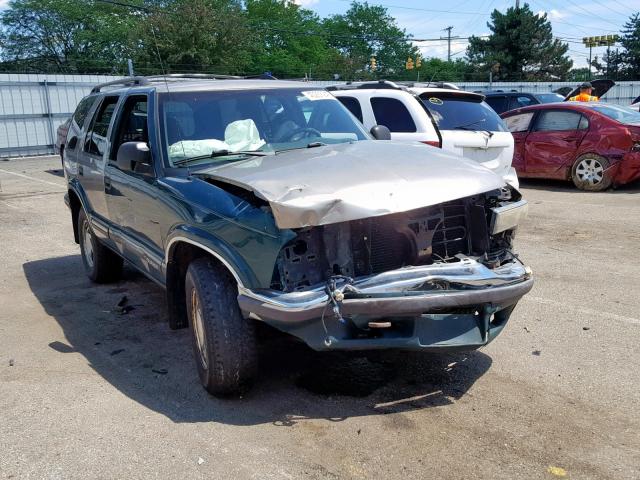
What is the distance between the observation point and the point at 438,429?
11.8 ft

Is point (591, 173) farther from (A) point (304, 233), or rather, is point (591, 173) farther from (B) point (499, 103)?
(A) point (304, 233)

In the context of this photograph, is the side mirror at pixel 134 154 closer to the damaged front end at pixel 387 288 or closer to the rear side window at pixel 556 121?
the damaged front end at pixel 387 288

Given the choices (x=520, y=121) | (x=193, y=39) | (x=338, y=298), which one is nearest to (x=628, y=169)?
(x=520, y=121)

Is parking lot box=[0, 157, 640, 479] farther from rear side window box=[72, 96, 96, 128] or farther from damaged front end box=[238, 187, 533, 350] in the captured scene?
rear side window box=[72, 96, 96, 128]

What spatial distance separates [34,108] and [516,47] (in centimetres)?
4717

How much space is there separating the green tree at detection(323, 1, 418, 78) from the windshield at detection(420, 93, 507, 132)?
71.8m

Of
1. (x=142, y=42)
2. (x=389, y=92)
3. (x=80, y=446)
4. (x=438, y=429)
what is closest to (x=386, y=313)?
(x=438, y=429)

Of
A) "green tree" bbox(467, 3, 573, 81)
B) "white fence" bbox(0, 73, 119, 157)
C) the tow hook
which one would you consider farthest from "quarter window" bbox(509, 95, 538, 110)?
"green tree" bbox(467, 3, 573, 81)

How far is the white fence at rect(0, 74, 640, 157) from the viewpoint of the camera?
21.3 metres

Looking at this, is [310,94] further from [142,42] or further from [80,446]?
[142,42]

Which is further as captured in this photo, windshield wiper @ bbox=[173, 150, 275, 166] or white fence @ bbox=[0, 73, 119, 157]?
white fence @ bbox=[0, 73, 119, 157]

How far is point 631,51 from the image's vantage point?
202 feet

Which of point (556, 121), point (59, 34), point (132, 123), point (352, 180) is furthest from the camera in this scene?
point (59, 34)

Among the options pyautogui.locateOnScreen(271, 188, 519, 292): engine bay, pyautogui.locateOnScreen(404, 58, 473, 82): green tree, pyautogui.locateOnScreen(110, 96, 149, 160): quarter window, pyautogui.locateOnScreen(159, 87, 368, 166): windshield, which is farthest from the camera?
pyautogui.locateOnScreen(404, 58, 473, 82): green tree
